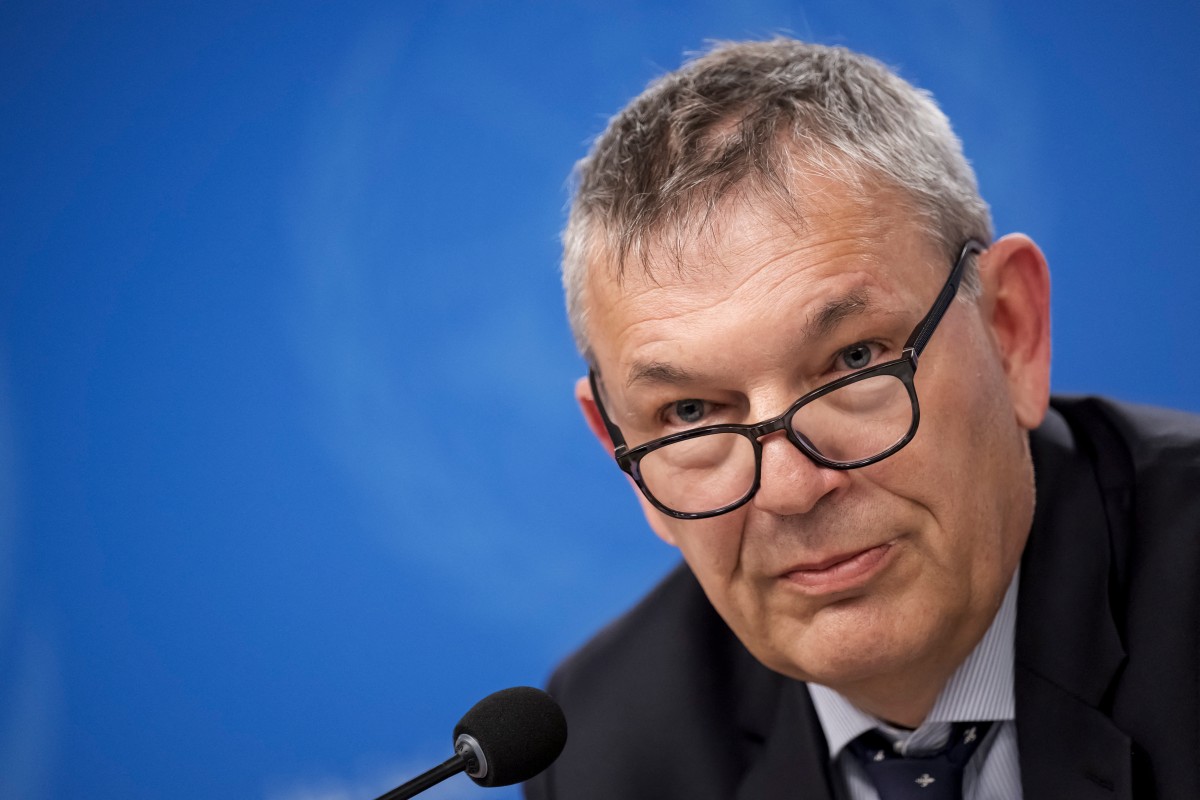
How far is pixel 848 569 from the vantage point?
1.92m

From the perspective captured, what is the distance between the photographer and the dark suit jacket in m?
2.05

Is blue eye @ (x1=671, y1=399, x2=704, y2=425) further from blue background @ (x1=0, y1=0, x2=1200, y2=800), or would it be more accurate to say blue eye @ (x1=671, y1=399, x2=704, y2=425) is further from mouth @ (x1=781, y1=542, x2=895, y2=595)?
blue background @ (x1=0, y1=0, x2=1200, y2=800)

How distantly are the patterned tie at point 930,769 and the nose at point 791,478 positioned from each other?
2.14ft

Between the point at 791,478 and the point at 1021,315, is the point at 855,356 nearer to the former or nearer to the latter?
the point at 791,478

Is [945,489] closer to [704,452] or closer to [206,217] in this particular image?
[704,452]

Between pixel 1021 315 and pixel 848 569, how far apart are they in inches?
24.1

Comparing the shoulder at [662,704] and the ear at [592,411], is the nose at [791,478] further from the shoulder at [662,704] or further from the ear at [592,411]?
the shoulder at [662,704]

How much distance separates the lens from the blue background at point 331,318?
289 centimetres

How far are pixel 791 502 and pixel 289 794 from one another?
1.82 meters

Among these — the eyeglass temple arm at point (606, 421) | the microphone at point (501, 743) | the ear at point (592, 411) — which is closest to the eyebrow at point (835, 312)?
the eyeglass temple arm at point (606, 421)

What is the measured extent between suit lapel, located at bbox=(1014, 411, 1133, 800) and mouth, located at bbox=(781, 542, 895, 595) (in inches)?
18.0

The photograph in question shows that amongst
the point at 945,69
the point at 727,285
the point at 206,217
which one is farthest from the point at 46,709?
the point at 945,69

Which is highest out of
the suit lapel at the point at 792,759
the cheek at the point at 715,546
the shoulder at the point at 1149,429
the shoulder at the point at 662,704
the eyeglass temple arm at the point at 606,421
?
the eyeglass temple arm at the point at 606,421

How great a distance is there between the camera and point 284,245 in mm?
3010
